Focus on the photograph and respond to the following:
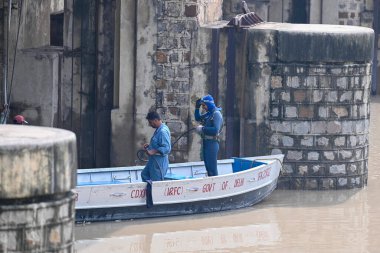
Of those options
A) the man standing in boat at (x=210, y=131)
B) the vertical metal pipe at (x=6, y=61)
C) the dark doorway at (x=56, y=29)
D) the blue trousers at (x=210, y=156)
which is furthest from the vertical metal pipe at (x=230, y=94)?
the vertical metal pipe at (x=6, y=61)

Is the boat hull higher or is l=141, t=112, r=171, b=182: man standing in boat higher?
l=141, t=112, r=171, b=182: man standing in boat

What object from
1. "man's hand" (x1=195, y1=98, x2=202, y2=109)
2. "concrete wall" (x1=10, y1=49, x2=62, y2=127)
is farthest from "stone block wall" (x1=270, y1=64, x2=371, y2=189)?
"concrete wall" (x1=10, y1=49, x2=62, y2=127)

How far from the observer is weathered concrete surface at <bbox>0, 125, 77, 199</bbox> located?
6766 millimetres

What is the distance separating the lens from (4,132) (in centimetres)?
730

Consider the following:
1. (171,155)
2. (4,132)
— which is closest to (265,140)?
(171,155)

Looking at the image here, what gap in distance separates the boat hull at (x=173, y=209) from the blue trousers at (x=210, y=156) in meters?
0.42

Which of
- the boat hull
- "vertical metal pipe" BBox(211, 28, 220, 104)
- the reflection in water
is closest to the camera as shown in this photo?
the reflection in water

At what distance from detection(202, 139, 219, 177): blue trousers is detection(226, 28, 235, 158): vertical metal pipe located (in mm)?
1896

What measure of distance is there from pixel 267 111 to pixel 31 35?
12.4 ft

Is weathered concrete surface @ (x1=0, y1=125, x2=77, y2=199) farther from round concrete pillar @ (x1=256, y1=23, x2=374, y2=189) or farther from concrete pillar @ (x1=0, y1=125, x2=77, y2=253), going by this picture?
round concrete pillar @ (x1=256, y1=23, x2=374, y2=189)

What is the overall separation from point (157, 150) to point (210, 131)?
1.22m

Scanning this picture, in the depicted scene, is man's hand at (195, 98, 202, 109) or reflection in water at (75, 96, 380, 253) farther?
man's hand at (195, 98, 202, 109)

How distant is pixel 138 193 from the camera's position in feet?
48.4

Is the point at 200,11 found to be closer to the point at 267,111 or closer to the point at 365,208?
the point at 267,111
